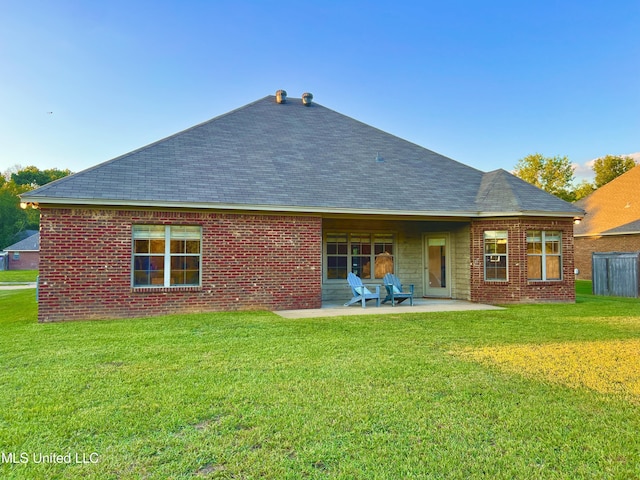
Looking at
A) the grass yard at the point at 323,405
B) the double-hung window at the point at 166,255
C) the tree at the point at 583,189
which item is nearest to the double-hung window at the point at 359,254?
the double-hung window at the point at 166,255

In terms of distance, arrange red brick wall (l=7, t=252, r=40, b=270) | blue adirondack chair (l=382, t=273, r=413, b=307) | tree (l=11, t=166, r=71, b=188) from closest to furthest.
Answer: blue adirondack chair (l=382, t=273, r=413, b=307)
red brick wall (l=7, t=252, r=40, b=270)
tree (l=11, t=166, r=71, b=188)

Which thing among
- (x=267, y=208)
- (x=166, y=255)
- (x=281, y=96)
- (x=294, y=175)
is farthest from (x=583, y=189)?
(x=166, y=255)

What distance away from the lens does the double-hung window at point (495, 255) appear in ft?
→ 40.0

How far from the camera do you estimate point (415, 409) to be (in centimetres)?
373

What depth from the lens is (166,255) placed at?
10133mm

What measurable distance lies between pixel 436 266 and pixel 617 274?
295 inches

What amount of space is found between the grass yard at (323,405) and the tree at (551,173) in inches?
1774

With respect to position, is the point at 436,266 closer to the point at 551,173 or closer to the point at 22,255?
the point at 551,173

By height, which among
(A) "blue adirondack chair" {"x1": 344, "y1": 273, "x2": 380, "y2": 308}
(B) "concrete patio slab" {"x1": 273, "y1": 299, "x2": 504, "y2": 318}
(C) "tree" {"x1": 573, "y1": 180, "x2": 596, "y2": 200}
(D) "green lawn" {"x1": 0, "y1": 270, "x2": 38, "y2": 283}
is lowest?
(D) "green lawn" {"x1": 0, "y1": 270, "x2": 38, "y2": 283}

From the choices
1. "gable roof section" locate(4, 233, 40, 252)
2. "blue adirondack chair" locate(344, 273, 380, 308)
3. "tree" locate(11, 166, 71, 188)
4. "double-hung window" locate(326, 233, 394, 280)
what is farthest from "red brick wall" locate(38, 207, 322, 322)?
"tree" locate(11, 166, 71, 188)

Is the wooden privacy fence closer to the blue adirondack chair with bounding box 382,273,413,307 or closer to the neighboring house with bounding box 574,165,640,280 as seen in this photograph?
the neighboring house with bounding box 574,165,640,280

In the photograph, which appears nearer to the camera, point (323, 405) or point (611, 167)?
point (323, 405)

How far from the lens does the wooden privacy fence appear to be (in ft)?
49.0

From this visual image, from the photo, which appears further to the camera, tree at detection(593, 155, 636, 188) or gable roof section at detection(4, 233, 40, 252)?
gable roof section at detection(4, 233, 40, 252)
